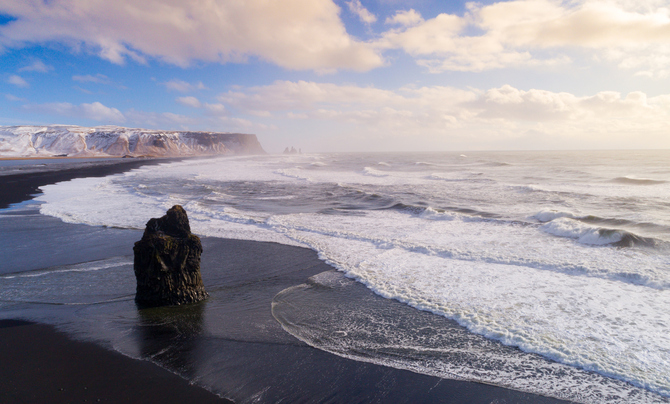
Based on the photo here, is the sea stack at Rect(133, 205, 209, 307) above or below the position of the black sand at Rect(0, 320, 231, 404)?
above

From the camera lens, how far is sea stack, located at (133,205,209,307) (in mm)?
5562

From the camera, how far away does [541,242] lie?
1055 cm

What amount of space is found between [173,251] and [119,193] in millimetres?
19601

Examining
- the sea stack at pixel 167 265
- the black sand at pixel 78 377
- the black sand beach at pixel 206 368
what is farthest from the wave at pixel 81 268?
the black sand at pixel 78 377

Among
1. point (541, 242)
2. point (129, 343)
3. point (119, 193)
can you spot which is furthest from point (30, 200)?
point (541, 242)

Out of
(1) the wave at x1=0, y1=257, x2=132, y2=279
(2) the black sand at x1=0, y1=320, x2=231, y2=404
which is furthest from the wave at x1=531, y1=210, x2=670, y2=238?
(1) the wave at x1=0, y1=257, x2=132, y2=279

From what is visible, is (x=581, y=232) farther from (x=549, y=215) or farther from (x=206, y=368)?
(x=206, y=368)

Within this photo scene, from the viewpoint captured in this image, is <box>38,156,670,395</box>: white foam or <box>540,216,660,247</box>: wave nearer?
<box>38,156,670,395</box>: white foam

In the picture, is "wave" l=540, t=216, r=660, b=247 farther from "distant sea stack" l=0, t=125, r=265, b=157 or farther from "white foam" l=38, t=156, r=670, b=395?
"distant sea stack" l=0, t=125, r=265, b=157

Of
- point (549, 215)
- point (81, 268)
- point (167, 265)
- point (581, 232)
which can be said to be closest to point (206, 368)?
point (167, 265)

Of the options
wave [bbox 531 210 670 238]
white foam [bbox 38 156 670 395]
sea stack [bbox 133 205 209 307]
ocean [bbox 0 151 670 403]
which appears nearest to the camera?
ocean [bbox 0 151 670 403]

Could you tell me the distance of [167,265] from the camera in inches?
225

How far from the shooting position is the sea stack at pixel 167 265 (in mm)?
5562

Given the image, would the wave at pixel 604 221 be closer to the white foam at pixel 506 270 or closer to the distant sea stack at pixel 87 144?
the white foam at pixel 506 270
